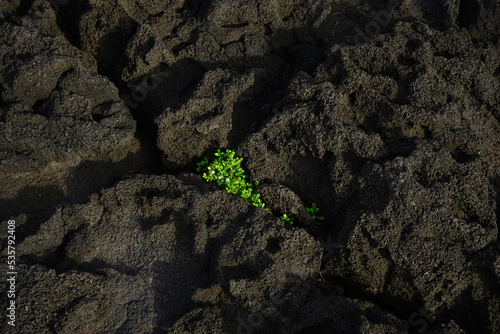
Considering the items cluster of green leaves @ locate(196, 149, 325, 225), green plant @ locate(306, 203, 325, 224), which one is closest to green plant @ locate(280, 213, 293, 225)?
cluster of green leaves @ locate(196, 149, 325, 225)

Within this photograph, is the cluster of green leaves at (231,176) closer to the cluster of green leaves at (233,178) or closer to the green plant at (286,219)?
the cluster of green leaves at (233,178)

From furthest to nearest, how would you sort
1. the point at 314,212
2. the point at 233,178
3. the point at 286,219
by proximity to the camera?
the point at 233,178, the point at 314,212, the point at 286,219

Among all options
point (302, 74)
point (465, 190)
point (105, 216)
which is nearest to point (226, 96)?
point (302, 74)

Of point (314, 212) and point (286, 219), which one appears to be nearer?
point (286, 219)

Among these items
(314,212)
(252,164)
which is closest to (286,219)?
(314,212)

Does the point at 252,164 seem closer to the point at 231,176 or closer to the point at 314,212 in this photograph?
the point at 231,176

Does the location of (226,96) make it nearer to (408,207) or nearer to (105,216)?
(105,216)

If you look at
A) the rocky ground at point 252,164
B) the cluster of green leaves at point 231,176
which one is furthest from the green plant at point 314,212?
the cluster of green leaves at point 231,176

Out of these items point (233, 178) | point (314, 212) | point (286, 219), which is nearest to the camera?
point (286, 219)
